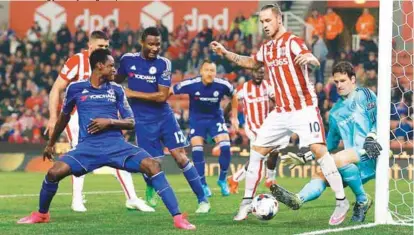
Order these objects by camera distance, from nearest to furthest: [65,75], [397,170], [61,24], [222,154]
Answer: [65,75]
[222,154]
[397,170]
[61,24]

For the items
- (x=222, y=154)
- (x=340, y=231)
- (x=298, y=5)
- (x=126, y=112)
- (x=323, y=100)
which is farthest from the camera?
(x=298, y=5)

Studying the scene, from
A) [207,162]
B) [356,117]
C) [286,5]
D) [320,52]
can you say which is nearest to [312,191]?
[356,117]

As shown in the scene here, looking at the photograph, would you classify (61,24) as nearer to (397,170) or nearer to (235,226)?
Result: (397,170)

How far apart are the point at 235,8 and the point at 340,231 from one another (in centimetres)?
1769

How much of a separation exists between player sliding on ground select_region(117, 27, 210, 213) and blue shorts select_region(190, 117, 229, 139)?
322cm

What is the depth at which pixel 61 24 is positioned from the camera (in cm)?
2648

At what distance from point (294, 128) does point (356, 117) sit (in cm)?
91

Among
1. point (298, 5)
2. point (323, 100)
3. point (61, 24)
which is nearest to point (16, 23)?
point (61, 24)

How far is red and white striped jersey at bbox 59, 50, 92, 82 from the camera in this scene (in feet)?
34.2

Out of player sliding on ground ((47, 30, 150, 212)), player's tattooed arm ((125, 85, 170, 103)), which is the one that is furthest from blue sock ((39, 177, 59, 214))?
player's tattooed arm ((125, 85, 170, 103))

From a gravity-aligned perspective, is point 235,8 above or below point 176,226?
above

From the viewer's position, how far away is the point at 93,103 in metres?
8.55

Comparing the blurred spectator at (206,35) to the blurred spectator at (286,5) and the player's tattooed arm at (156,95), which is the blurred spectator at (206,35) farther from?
the player's tattooed arm at (156,95)

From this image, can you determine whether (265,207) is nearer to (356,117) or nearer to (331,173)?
(331,173)
